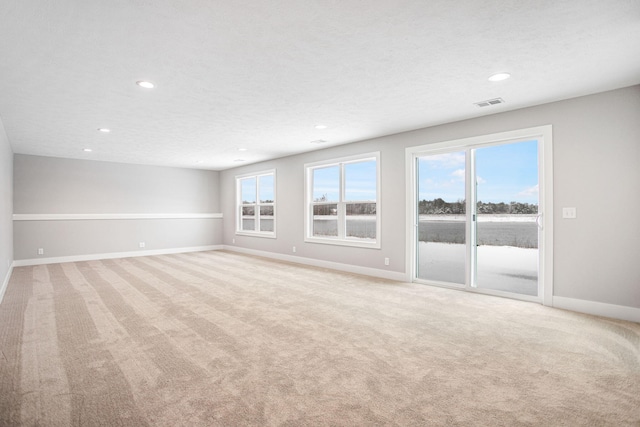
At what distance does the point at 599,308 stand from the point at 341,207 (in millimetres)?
4075

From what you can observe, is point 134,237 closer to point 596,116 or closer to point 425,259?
point 425,259

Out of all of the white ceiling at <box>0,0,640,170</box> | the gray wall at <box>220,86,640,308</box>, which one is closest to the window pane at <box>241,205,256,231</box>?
the white ceiling at <box>0,0,640,170</box>

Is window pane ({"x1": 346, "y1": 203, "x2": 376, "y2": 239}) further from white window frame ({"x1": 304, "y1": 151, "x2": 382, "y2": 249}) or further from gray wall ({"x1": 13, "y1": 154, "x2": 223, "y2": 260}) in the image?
gray wall ({"x1": 13, "y1": 154, "x2": 223, "y2": 260})

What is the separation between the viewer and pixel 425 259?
700cm

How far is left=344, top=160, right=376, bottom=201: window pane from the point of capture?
5977 millimetres

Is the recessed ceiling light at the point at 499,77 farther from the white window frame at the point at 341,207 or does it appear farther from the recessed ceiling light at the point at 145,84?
the recessed ceiling light at the point at 145,84

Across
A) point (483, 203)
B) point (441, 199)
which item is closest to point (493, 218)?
point (483, 203)

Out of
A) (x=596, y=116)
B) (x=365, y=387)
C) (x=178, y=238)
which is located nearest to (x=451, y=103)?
(x=596, y=116)

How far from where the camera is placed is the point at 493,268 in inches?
243

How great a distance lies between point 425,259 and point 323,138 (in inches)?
136

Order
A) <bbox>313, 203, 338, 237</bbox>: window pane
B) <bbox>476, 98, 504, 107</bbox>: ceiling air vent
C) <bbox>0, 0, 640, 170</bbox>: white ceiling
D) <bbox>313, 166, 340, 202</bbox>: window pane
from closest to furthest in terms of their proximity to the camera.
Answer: <bbox>0, 0, 640, 170</bbox>: white ceiling
<bbox>476, 98, 504, 107</bbox>: ceiling air vent
<bbox>313, 166, 340, 202</bbox>: window pane
<bbox>313, 203, 338, 237</bbox>: window pane

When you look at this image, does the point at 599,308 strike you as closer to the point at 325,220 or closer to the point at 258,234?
the point at 325,220

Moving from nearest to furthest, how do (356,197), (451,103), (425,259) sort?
(451,103) → (356,197) → (425,259)

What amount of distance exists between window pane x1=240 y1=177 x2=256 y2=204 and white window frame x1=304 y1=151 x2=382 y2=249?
2.48 m
